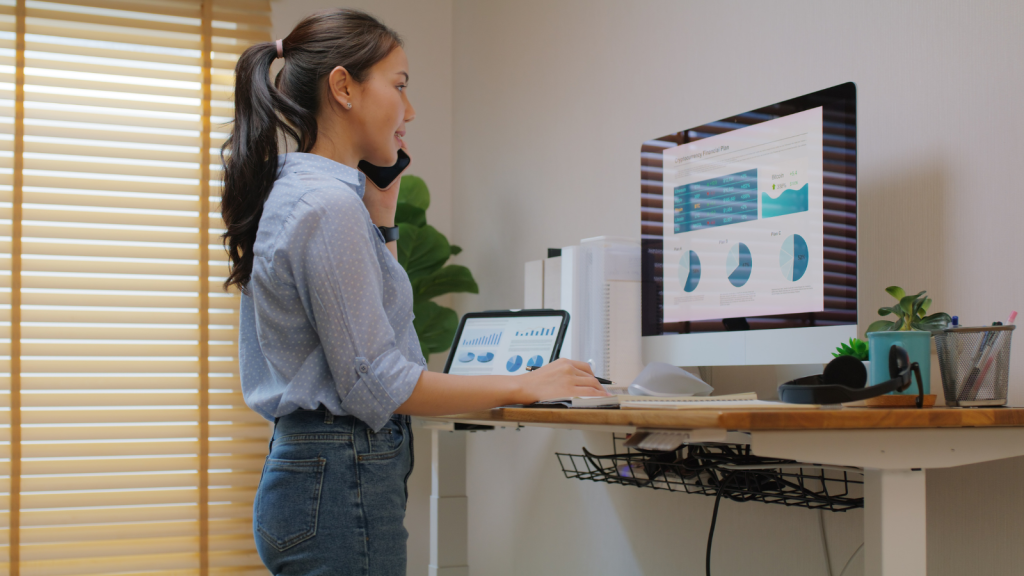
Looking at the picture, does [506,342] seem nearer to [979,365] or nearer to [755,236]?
[755,236]

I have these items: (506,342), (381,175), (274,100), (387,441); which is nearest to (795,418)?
(387,441)

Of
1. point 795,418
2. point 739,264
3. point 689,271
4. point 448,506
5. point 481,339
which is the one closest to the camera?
point 795,418

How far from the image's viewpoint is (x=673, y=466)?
4.86ft

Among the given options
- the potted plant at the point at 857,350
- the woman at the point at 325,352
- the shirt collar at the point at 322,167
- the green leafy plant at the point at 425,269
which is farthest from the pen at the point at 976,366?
the green leafy plant at the point at 425,269

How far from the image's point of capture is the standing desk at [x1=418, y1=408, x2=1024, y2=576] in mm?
803

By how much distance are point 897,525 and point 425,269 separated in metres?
2.04

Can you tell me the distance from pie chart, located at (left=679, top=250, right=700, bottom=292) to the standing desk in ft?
1.82

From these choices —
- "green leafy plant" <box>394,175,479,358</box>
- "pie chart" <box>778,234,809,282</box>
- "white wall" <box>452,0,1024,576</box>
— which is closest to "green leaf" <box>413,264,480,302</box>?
"green leafy plant" <box>394,175,479,358</box>

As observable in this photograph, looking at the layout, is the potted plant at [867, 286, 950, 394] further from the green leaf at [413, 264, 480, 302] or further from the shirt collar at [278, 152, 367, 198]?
the green leaf at [413, 264, 480, 302]

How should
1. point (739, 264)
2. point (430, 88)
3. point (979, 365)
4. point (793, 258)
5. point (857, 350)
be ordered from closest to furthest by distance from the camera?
point (979, 365) < point (857, 350) < point (793, 258) < point (739, 264) < point (430, 88)

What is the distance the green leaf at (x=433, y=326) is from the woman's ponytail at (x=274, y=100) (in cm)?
166

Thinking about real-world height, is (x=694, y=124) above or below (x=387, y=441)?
above

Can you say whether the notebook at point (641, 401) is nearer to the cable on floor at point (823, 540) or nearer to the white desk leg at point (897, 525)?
the white desk leg at point (897, 525)

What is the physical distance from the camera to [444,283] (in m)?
2.78
